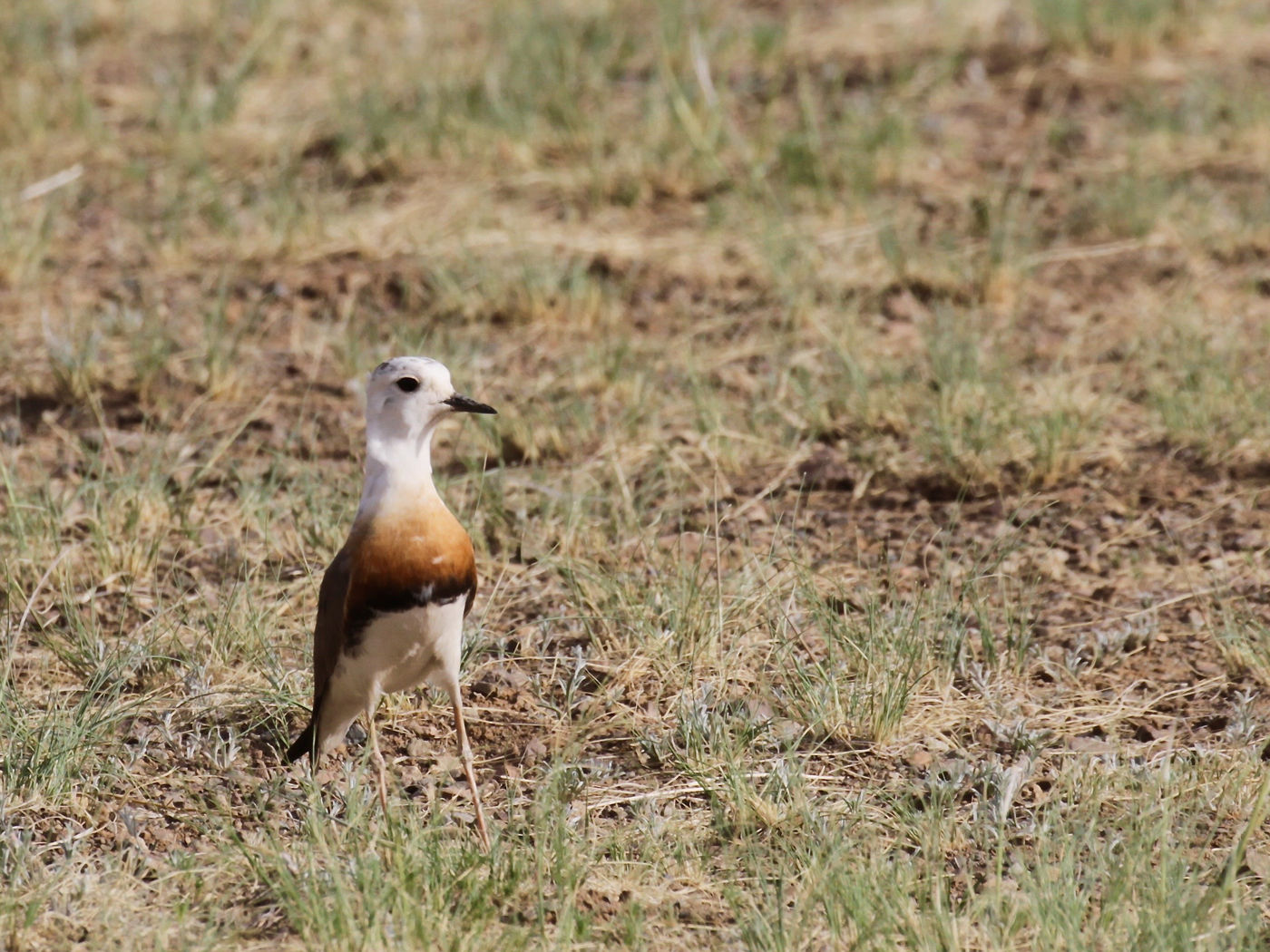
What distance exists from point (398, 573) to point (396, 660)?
218 millimetres

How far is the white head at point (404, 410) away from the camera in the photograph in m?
3.69

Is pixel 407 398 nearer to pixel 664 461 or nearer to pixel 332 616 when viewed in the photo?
pixel 332 616

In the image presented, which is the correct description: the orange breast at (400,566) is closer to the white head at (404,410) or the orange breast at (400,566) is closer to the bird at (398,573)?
the bird at (398,573)

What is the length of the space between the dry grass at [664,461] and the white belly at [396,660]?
20 centimetres

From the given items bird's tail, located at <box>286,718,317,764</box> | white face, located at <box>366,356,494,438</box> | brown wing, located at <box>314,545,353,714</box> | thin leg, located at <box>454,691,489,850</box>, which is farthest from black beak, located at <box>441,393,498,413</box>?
bird's tail, located at <box>286,718,317,764</box>

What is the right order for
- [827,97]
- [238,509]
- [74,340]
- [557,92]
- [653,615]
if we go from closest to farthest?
[653,615]
[238,509]
[74,340]
[557,92]
[827,97]

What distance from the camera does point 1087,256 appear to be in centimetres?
675

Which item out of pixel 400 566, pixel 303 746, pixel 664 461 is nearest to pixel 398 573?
pixel 400 566

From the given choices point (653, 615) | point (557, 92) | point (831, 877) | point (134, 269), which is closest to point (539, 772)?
point (653, 615)

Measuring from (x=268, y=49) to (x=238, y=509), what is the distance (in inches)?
151

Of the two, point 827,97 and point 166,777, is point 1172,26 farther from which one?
point 166,777

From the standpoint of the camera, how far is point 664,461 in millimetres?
5379

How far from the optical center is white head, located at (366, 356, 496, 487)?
3691 millimetres

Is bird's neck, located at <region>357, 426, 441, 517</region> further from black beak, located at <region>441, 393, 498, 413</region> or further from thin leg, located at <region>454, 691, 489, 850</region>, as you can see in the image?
thin leg, located at <region>454, 691, 489, 850</region>
